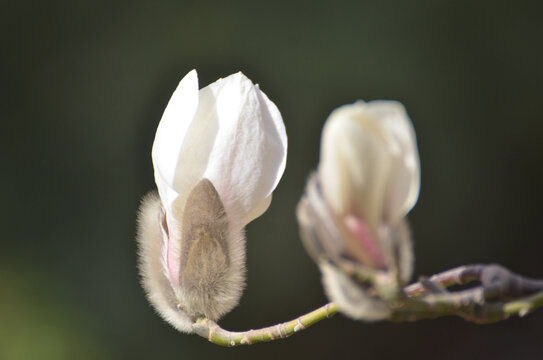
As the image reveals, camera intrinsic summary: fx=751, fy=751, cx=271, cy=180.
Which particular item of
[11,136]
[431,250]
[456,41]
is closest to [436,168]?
[431,250]

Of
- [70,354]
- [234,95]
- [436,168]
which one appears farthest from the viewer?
[436,168]

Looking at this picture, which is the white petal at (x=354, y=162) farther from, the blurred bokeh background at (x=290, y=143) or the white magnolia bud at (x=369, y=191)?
the blurred bokeh background at (x=290, y=143)

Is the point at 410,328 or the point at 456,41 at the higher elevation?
the point at 456,41

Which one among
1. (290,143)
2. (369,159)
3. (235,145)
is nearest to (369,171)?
(369,159)

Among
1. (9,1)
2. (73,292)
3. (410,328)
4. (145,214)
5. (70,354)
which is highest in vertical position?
(9,1)

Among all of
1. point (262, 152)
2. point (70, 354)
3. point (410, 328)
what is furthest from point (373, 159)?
point (410, 328)

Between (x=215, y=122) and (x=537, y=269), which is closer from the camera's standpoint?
(x=215, y=122)

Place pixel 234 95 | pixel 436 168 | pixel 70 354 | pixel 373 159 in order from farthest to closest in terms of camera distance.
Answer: pixel 436 168 < pixel 70 354 < pixel 234 95 < pixel 373 159

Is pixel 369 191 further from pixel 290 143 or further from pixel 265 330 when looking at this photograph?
pixel 290 143

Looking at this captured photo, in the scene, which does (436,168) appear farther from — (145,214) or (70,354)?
(145,214)
